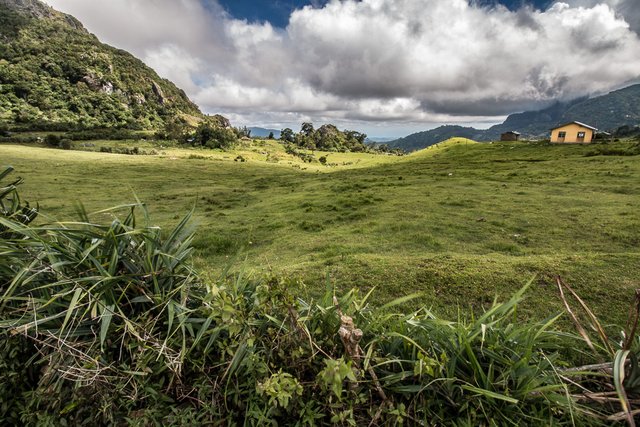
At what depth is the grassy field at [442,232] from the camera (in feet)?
23.8

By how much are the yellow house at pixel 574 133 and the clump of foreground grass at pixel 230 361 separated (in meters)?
71.3

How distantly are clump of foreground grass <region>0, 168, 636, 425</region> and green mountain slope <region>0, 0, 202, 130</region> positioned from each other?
11915 centimetres

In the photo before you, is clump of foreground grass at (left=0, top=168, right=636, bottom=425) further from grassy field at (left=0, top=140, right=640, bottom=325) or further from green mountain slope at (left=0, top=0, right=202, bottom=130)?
green mountain slope at (left=0, top=0, right=202, bottom=130)

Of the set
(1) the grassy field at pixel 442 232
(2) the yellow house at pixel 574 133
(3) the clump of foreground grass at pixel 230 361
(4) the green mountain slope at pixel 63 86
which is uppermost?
(4) the green mountain slope at pixel 63 86

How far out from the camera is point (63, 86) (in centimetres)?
14188

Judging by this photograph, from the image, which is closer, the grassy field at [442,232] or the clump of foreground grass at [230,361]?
the clump of foreground grass at [230,361]

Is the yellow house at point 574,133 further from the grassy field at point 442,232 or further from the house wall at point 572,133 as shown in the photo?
the grassy field at point 442,232

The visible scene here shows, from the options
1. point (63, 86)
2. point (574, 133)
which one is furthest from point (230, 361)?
point (63, 86)

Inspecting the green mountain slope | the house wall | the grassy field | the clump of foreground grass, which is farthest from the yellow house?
the green mountain slope

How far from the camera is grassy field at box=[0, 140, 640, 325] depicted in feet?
23.8

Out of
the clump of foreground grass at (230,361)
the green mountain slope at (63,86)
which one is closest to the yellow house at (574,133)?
the clump of foreground grass at (230,361)

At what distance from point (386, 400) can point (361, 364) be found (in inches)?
11.0

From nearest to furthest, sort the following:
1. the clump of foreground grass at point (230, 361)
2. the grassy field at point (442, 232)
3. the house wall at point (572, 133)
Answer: the clump of foreground grass at point (230, 361), the grassy field at point (442, 232), the house wall at point (572, 133)

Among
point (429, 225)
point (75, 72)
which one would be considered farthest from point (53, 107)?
point (429, 225)
